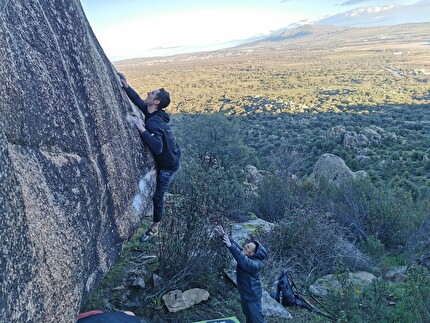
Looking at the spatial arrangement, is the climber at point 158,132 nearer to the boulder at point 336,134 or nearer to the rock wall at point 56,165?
the rock wall at point 56,165

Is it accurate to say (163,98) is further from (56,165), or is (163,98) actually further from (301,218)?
(301,218)

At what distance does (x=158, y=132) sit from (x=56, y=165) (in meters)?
1.88

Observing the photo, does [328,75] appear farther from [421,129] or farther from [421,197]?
[421,197]

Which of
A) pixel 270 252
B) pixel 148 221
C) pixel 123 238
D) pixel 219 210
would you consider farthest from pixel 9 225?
pixel 270 252

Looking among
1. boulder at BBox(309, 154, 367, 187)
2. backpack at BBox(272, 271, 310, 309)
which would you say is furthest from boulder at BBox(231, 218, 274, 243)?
boulder at BBox(309, 154, 367, 187)

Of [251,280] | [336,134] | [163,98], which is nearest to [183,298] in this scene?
[251,280]

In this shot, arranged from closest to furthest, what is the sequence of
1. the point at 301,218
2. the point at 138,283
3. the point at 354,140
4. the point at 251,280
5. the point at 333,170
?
the point at 251,280, the point at 138,283, the point at 301,218, the point at 333,170, the point at 354,140


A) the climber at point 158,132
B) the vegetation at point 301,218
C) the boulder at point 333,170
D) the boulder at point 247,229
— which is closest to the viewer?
the climber at point 158,132

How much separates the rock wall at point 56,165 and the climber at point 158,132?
473 millimetres

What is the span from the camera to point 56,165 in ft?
9.77

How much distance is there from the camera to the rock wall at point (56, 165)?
92.6 inches

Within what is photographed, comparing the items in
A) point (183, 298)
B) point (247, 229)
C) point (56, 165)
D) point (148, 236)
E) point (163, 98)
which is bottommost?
point (247, 229)

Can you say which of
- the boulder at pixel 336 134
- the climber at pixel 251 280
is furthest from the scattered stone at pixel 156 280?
the boulder at pixel 336 134

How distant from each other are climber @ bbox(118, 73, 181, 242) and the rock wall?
47 centimetres
